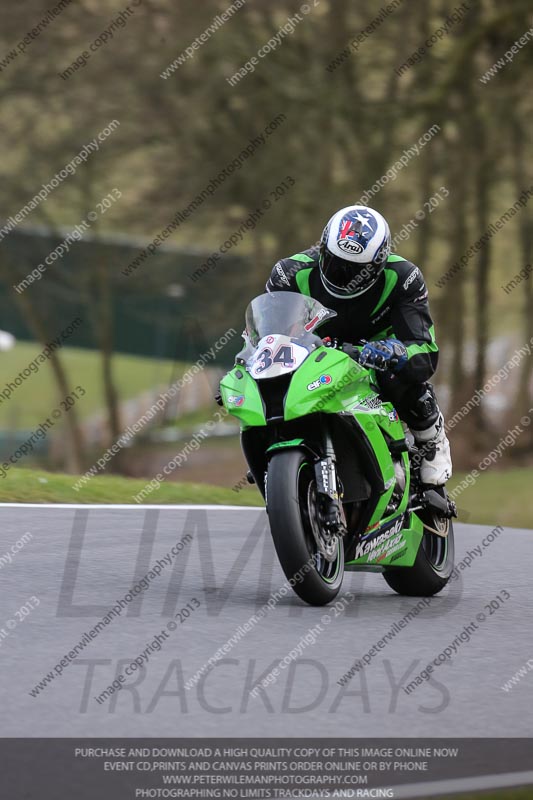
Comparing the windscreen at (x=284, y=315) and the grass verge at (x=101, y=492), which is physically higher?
the windscreen at (x=284, y=315)

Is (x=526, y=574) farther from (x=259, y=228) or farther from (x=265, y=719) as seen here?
(x=259, y=228)

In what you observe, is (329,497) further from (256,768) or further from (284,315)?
(256,768)

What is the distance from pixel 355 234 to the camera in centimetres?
720

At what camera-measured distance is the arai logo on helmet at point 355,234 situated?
7180mm

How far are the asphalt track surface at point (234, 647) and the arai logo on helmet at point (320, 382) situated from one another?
105cm

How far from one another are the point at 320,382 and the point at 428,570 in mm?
1516

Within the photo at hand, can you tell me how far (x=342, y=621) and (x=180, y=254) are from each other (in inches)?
976

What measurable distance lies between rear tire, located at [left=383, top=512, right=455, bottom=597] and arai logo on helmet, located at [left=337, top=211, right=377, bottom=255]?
1.59 meters

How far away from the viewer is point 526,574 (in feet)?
28.3

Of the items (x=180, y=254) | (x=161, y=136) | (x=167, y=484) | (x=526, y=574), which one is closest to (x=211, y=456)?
(x=180, y=254)

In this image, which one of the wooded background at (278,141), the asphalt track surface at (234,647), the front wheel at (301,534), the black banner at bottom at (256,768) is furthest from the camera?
the wooded background at (278,141)

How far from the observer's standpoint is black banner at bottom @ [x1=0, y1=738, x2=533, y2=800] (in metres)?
4.06

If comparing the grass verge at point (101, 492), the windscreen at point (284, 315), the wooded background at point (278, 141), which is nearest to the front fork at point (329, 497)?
the windscreen at point (284, 315)

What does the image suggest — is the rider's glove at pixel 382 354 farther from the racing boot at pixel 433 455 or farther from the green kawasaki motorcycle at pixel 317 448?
the racing boot at pixel 433 455
